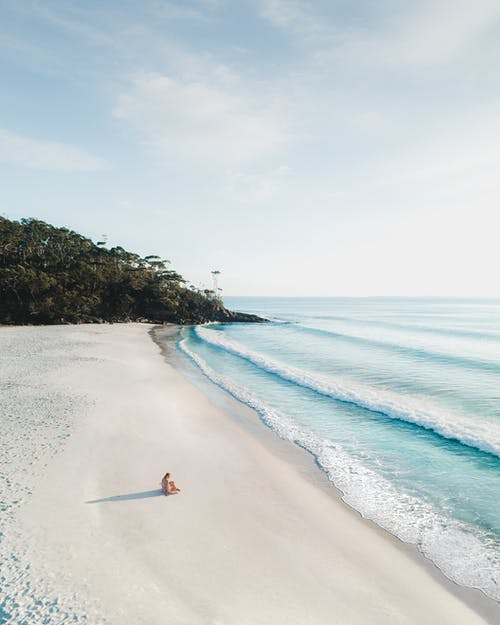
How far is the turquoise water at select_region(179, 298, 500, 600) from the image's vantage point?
852cm

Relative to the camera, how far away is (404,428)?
50.6 feet

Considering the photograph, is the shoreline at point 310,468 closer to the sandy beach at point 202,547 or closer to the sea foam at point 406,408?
the sandy beach at point 202,547

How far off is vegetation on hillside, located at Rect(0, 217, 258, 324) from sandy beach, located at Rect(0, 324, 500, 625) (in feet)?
140

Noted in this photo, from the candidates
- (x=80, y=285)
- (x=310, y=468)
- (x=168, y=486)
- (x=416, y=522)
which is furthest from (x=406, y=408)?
(x=80, y=285)

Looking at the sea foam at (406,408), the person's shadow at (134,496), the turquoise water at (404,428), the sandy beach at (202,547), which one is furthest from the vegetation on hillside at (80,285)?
the person's shadow at (134,496)

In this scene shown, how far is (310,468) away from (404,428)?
612cm

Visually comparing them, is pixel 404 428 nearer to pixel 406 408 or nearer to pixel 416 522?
pixel 406 408

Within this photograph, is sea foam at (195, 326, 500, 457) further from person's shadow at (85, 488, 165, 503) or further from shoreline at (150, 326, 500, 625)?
person's shadow at (85, 488, 165, 503)

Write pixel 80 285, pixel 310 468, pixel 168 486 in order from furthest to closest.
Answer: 1. pixel 80 285
2. pixel 310 468
3. pixel 168 486

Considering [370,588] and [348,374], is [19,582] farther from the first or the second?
[348,374]

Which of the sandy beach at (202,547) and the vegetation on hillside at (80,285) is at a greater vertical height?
the vegetation on hillside at (80,285)

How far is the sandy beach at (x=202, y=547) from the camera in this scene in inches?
224

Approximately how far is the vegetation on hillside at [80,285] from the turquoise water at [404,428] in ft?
88.5

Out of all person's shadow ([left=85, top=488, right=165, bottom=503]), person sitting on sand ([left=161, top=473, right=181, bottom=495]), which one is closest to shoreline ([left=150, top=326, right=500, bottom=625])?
person sitting on sand ([left=161, top=473, right=181, bottom=495])
